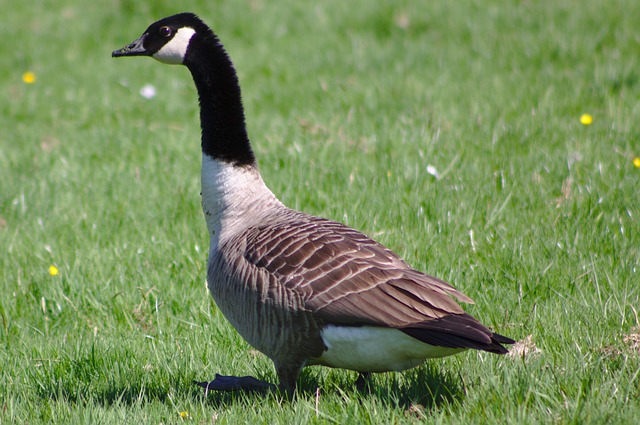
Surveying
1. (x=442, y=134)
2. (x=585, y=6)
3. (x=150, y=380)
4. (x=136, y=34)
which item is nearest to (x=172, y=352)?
(x=150, y=380)

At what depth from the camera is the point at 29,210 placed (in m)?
6.57

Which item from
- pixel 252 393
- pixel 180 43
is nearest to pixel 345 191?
pixel 180 43

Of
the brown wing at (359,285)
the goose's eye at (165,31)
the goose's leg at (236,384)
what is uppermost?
the goose's eye at (165,31)

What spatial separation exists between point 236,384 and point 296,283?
65 cm

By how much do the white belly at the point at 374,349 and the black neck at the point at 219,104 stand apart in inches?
53.4

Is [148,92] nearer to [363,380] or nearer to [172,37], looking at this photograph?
[172,37]

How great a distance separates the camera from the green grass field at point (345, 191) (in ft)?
13.2

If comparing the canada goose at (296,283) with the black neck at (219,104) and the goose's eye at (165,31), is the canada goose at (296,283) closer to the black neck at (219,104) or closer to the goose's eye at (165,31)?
the black neck at (219,104)

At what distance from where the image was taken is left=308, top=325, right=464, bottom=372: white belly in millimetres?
3670

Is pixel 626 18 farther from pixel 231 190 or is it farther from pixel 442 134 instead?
pixel 231 190

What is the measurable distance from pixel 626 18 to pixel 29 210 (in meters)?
7.25

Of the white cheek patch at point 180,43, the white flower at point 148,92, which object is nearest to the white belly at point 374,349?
the white cheek patch at point 180,43

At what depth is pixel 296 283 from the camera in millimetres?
3869

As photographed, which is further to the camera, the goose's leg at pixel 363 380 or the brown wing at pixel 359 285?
the goose's leg at pixel 363 380
